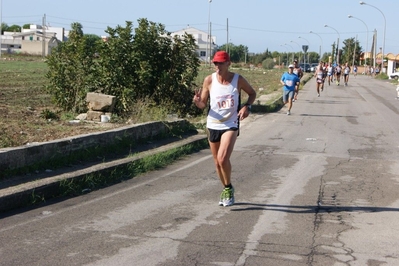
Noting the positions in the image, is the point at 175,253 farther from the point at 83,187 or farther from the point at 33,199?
the point at 83,187

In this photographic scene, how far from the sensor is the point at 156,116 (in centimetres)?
1504

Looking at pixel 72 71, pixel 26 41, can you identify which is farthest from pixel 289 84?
pixel 26 41

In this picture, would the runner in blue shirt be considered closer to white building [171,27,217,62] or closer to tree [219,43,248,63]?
white building [171,27,217,62]

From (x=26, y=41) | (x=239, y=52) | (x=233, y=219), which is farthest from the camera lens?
(x=239, y=52)

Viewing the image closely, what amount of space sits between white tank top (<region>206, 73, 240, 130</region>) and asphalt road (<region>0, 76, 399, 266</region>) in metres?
1.07

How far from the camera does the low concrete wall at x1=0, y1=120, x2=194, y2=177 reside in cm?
880

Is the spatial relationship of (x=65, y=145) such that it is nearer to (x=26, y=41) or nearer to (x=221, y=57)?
(x=221, y=57)

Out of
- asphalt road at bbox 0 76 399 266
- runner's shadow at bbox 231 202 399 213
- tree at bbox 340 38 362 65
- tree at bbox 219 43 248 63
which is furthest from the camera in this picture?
tree at bbox 219 43 248 63

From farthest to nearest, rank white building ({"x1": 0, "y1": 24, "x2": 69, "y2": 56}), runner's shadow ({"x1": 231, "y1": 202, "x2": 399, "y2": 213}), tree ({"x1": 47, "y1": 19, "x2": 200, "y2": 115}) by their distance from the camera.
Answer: white building ({"x1": 0, "y1": 24, "x2": 69, "y2": 56}), tree ({"x1": 47, "y1": 19, "x2": 200, "y2": 115}), runner's shadow ({"x1": 231, "y1": 202, "x2": 399, "y2": 213})

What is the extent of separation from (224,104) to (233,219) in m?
1.43

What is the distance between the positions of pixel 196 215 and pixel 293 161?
492 centimetres

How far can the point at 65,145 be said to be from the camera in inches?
399

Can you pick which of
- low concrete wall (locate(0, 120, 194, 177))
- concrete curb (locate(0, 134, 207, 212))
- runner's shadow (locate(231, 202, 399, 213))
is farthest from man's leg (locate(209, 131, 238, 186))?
low concrete wall (locate(0, 120, 194, 177))

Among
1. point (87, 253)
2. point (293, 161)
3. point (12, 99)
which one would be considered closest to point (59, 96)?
point (12, 99)
